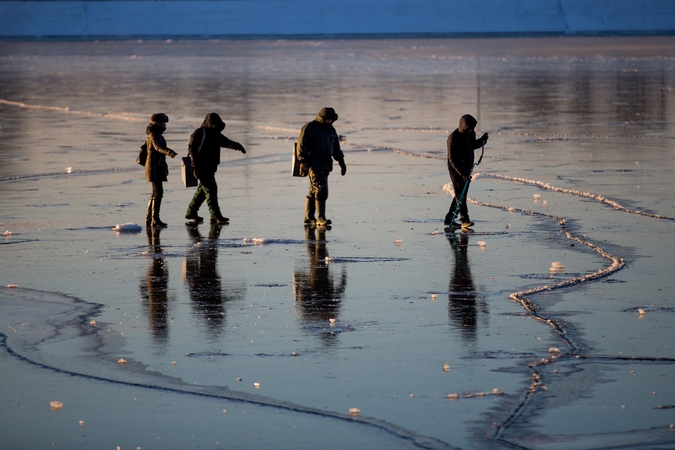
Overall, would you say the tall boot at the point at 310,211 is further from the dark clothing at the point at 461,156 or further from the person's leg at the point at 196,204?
the dark clothing at the point at 461,156

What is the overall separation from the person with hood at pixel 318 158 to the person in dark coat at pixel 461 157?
1160 mm

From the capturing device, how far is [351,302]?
9734 mm

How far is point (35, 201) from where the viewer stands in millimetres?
15727

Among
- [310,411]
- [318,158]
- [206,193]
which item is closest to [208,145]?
[206,193]

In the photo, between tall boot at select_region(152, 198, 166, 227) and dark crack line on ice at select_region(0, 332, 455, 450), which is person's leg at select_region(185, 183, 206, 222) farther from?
dark crack line on ice at select_region(0, 332, 455, 450)

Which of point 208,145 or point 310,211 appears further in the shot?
point 208,145

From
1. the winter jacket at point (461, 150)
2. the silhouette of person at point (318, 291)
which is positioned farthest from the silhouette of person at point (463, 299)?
the winter jacket at point (461, 150)

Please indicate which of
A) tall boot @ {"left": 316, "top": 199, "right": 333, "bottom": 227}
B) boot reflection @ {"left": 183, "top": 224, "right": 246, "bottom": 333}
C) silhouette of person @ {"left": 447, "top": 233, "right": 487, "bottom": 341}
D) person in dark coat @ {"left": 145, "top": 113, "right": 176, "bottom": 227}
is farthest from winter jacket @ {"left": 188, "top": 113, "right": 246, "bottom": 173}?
silhouette of person @ {"left": 447, "top": 233, "right": 487, "bottom": 341}

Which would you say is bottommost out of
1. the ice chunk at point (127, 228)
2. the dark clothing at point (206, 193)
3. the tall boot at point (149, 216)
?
the ice chunk at point (127, 228)

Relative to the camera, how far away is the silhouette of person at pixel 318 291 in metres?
9.08

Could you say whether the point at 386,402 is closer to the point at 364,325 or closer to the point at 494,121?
the point at 364,325

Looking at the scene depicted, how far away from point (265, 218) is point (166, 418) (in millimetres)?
7458

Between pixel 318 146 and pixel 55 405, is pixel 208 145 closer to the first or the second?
pixel 318 146

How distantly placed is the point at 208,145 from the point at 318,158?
4.34ft
